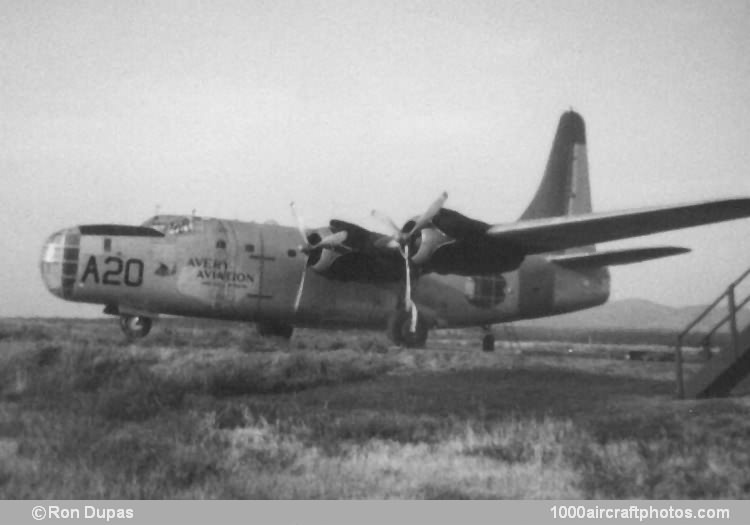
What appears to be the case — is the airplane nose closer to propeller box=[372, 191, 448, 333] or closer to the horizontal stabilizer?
propeller box=[372, 191, 448, 333]

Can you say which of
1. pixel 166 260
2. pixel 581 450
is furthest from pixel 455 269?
pixel 581 450

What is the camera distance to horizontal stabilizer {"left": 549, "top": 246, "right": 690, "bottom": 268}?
67.8ft

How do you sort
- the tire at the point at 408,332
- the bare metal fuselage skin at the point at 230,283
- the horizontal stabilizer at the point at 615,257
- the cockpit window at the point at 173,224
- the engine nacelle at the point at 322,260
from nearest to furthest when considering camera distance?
the bare metal fuselage skin at the point at 230,283
the tire at the point at 408,332
the cockpit window at the point at 173,224
the engine nacelle at the point at 322,260
the horizontal stabilizer at the point at 615,257

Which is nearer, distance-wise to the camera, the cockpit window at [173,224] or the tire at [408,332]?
the tire at [408,332]

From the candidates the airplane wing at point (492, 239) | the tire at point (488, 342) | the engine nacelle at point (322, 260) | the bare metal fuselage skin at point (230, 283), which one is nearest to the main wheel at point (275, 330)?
the bare metal fuselage skin at point (230, 283)

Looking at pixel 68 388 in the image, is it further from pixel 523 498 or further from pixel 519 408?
pixel 523 498

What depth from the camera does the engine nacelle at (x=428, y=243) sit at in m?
17.9

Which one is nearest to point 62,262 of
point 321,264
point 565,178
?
point 321,264

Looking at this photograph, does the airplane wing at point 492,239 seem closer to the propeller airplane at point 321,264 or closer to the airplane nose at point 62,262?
the propeller airplane at point 321,264

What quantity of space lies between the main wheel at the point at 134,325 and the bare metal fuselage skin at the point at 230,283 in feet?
0.87

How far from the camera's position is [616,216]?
15688 mm

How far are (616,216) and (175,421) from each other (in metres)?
10.4

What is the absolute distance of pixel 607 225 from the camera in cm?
1642

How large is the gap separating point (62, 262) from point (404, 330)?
8370mm
